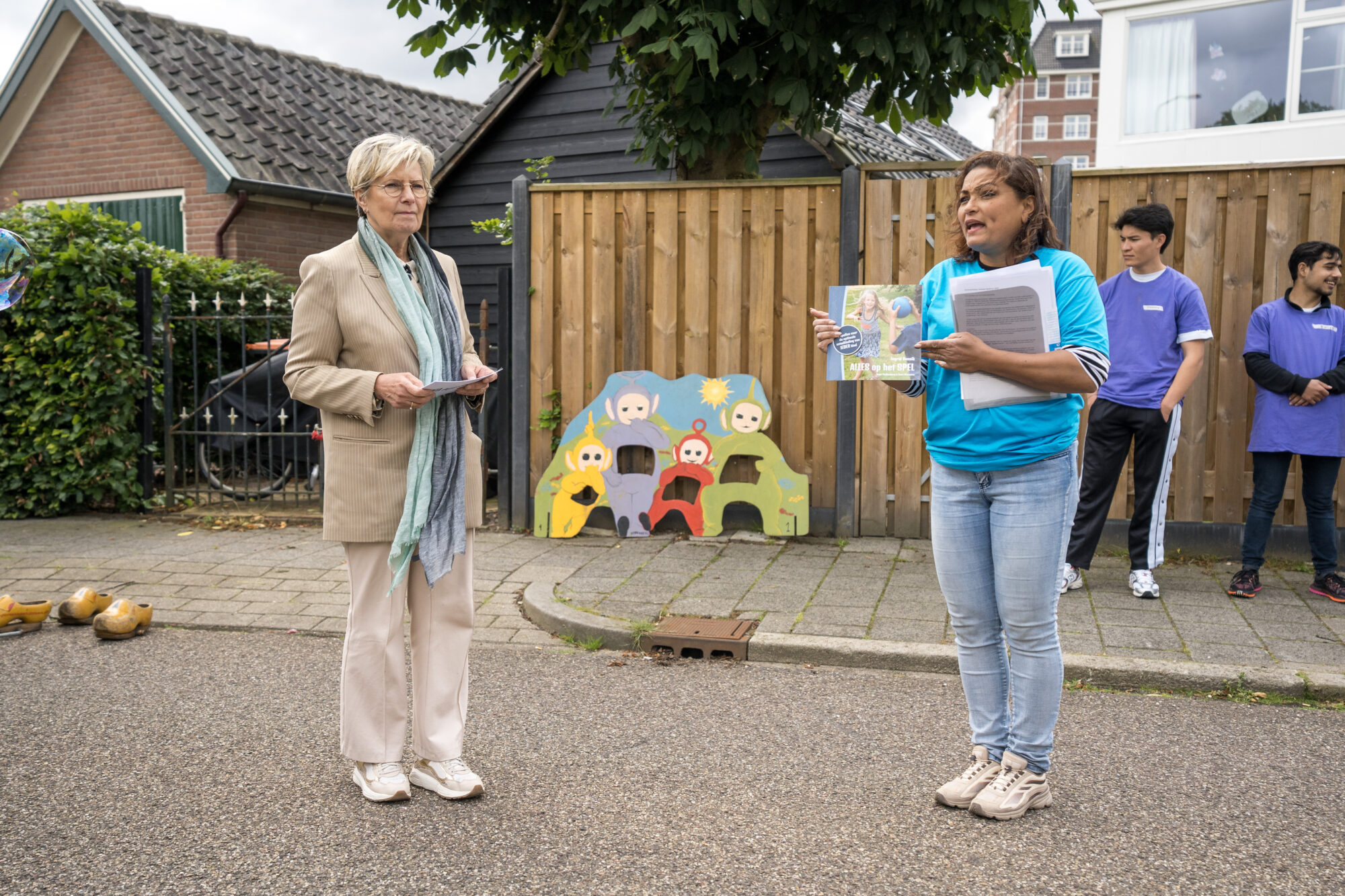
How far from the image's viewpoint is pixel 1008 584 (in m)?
3.12

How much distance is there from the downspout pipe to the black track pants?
440 inches

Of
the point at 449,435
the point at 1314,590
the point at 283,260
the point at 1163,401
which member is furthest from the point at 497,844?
the point at 283,260

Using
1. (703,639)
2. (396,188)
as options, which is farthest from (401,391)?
(703,639)

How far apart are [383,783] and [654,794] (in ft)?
2.81

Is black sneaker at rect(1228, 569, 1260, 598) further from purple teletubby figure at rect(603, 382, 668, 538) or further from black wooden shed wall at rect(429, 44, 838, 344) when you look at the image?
black wooden shed wall at rect(429, 44, 838, 344)

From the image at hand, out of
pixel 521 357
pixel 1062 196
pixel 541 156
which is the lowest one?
pixel 521 357

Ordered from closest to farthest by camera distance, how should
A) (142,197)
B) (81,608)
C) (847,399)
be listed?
(81,608)
(847,399)
(142,197)

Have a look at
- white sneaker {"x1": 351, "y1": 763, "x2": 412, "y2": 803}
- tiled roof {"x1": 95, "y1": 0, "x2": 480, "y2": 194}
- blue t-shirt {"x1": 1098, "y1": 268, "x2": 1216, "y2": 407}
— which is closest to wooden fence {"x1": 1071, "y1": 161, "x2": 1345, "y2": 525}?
blue t-shirt {"x1": 1098, "y1": 268, "x2": 1216, "y2": 407}

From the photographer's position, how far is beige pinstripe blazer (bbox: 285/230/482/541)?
319 cm

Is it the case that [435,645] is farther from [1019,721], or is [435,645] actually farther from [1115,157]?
[1115,157]

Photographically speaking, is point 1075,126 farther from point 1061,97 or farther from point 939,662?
point 939,662

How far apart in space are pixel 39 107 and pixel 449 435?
15325mm

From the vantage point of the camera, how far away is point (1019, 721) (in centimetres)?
320

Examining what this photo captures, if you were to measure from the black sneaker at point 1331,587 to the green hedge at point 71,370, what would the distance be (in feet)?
27.7
